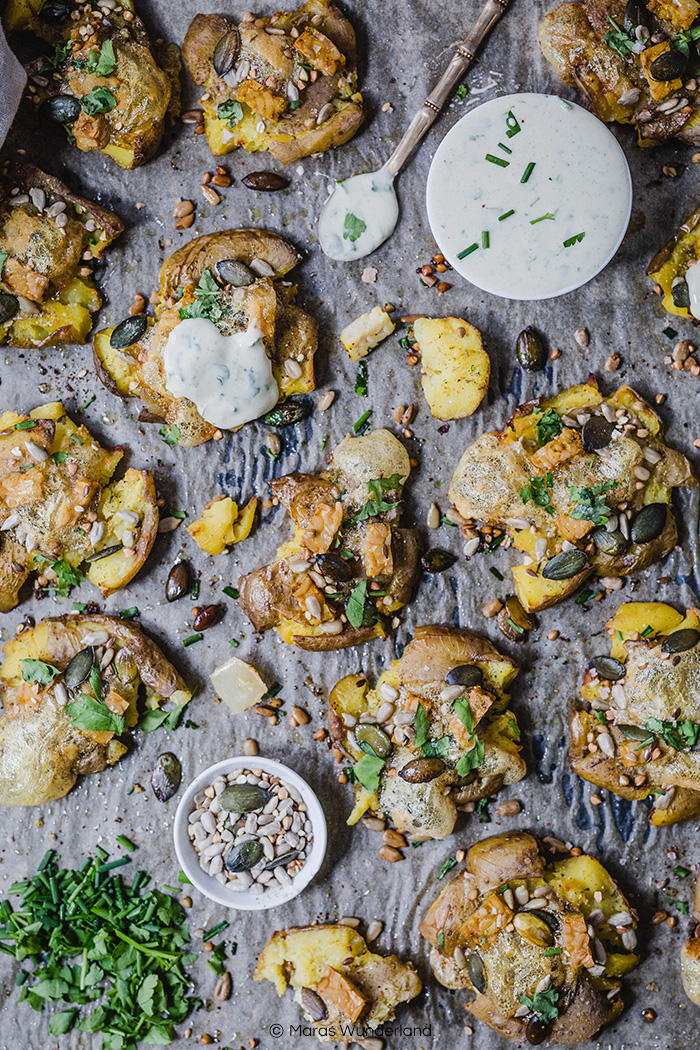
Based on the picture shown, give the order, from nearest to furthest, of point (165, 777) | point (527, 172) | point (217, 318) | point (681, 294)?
point (527, 172) < point (217, 318) < point (681, 294) < point (165, 777)

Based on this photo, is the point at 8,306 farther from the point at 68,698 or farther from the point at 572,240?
the point at 572,240

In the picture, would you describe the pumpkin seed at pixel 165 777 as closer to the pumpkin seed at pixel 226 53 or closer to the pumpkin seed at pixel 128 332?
the pumpkin seed at pixel 128 332

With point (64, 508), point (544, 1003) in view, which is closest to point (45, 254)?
point (64, 508)

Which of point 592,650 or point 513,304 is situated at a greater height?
point 513,304

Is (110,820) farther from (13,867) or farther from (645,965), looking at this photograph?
(645,965)

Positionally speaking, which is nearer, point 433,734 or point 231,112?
point 433,734

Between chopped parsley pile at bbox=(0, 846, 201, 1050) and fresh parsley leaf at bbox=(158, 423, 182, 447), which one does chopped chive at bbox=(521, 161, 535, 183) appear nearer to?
fresh parsley leaf at bbox=(158, 423, 182, 447)

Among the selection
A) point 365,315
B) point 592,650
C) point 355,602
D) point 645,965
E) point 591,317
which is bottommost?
point 645,965

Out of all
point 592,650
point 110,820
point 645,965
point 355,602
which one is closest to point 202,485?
point 355,602
